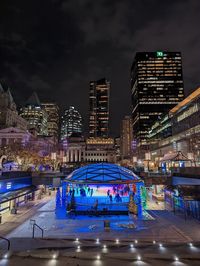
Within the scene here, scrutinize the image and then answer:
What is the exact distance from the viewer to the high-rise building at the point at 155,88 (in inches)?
7175

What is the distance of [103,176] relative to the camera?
102 ft

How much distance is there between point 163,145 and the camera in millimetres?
97188

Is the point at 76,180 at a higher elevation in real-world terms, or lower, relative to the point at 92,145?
lower

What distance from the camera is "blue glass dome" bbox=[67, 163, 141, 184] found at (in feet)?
97.5

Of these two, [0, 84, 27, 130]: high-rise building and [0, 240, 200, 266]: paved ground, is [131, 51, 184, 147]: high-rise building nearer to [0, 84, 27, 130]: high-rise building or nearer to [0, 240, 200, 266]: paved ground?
[0, 84, 27, 130]: high-rise building

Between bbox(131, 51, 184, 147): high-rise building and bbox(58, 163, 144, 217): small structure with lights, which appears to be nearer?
bbox(58, 163, 144, 217): small structure with lights

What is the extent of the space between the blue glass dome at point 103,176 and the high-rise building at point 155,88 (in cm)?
15050

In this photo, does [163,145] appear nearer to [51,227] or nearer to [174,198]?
Result: [174,198]

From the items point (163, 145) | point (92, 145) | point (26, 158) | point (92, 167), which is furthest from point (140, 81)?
point (92, 167)

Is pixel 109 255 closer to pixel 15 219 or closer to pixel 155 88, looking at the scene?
pixel 15 219

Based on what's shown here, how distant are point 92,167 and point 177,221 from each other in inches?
647

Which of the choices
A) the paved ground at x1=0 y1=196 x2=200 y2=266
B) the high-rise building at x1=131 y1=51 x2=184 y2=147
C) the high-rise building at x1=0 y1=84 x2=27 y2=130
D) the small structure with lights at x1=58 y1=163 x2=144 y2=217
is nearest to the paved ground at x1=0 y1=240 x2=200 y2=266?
the paved ground at x1=0 y1=196 x2=200 y2=266

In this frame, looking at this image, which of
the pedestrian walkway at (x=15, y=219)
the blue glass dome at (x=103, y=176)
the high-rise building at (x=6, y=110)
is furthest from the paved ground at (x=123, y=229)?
the high-rise building at (x=6, y=110)

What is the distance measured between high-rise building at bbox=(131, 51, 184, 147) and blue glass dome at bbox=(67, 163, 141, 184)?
Answer: 150 metres
